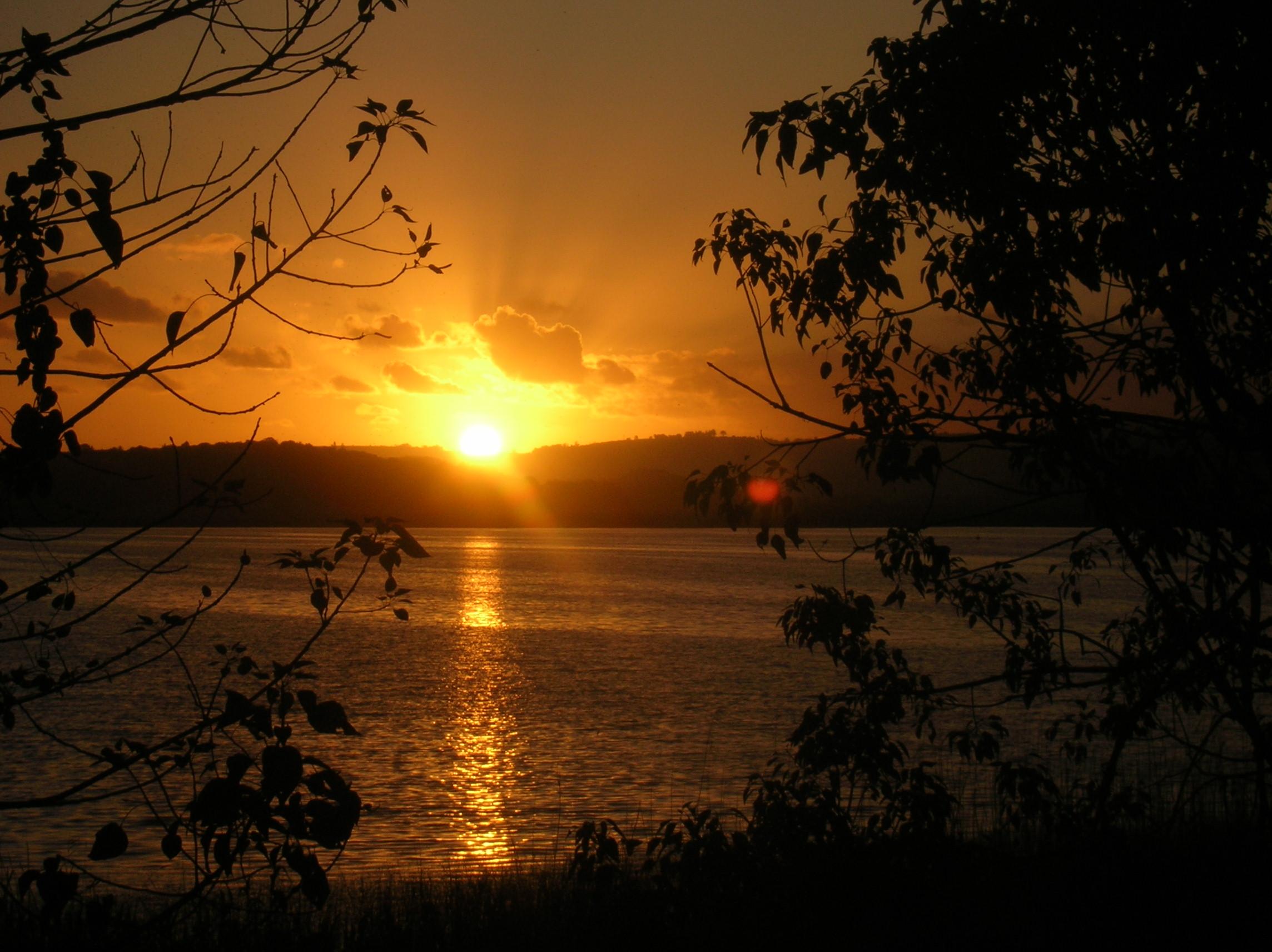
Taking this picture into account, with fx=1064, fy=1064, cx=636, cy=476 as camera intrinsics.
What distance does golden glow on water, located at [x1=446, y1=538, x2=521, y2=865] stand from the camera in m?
13.2

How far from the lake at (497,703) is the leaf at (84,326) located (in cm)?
100

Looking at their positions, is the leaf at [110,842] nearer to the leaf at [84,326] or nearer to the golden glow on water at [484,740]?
the leaf at [84,326]

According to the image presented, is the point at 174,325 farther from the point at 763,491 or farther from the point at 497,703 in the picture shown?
the point at 497,703

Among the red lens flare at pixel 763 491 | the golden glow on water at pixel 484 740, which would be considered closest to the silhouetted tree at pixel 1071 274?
the red lens flare at pixel 763 491

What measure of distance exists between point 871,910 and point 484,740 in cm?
1454

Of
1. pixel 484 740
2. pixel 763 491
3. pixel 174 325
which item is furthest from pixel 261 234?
pixel 484 740

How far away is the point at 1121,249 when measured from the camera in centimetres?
473

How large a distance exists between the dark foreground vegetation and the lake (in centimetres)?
346

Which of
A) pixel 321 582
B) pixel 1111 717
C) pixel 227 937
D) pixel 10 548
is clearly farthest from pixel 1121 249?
pixel 10 548

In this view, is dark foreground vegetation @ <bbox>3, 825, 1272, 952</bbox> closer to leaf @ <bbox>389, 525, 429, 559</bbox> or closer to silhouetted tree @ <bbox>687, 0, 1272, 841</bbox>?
silhouetted tree @ <bbox>687, 0, 1272, 841</bbox>

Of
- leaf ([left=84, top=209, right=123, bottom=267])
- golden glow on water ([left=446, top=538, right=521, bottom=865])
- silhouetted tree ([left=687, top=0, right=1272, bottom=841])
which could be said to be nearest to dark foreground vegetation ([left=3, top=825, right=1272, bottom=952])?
silhouetted tree ([left=687, top=0, right=1272, bottom=841])

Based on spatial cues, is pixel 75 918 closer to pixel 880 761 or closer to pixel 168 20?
pixel 880 761

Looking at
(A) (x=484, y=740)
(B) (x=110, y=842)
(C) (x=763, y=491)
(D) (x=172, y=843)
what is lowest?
(A) (x=484, y=740)

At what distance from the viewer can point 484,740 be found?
65.8 feet
